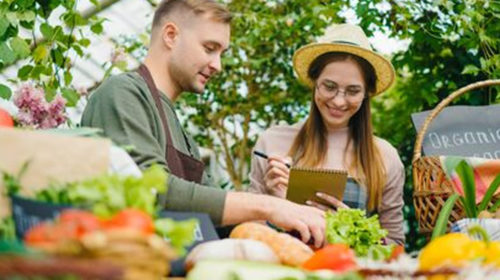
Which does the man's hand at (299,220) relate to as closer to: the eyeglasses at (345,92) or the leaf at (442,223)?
the leaf at (442,223)

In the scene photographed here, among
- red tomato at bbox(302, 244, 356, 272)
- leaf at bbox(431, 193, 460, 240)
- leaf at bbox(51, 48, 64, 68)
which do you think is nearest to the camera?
red tomato at bbox(302, 244, 356, 272)

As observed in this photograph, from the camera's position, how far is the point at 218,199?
1727 millimetres

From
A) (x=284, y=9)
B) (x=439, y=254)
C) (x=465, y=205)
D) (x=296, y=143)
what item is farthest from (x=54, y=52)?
(x=284, y=9)

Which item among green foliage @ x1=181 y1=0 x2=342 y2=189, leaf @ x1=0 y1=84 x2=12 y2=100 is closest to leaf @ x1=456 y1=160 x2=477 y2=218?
leaf @ x1=0 y1=84 x2=12 y2=100

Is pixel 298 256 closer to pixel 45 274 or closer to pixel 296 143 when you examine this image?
pixel 45 274

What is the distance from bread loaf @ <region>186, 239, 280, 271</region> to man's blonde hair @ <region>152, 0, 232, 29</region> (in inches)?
43.6

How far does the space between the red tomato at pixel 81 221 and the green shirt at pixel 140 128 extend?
799 mm

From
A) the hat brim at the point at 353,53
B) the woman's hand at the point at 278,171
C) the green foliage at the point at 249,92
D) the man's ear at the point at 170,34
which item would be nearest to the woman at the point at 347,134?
the hat brim at the point at 353,53

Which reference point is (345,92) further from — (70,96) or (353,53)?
(70,96)

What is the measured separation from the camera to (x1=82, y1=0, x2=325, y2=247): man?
1725mm

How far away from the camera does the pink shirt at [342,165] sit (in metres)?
2.74

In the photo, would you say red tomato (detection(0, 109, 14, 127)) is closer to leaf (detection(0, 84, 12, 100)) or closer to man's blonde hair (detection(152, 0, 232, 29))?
man's blonde hair (detection(152, 0, 232, 29))

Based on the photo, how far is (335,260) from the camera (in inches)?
48.4

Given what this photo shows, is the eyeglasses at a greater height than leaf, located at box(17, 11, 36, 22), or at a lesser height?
lesser
